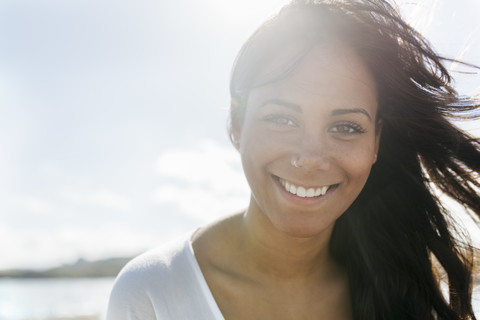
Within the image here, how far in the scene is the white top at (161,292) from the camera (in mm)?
2879

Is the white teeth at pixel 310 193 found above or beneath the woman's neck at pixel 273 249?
above

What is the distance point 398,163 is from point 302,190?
3.04 feet

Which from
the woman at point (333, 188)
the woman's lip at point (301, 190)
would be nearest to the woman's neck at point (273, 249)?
the woman at point (333, 188)

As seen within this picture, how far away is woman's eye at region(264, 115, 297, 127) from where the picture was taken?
110 inches

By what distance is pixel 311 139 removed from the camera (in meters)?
2.73

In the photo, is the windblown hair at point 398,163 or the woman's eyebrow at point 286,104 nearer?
the woman's eyebrow at point 286,104

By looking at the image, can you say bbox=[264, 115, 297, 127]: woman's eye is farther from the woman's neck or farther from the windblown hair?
the woman's neck

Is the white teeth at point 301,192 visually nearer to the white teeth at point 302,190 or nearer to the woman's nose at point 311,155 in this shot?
the white teeth at point 302,190

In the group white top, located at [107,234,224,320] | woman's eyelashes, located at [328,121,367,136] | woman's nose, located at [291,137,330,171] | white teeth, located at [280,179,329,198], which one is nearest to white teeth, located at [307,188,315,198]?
white teeth, located at [280,179,329,198]

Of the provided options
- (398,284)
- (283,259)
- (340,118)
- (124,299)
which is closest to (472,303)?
(398,284)

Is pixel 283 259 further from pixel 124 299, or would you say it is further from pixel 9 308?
pixel 9 308

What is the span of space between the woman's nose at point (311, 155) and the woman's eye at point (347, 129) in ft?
0.41

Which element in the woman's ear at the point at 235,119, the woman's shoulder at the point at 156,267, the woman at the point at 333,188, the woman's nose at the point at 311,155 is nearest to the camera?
the woman's nose at the point at 311,155

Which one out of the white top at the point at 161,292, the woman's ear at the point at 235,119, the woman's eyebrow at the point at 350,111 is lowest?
the white top at the point at 161,292
